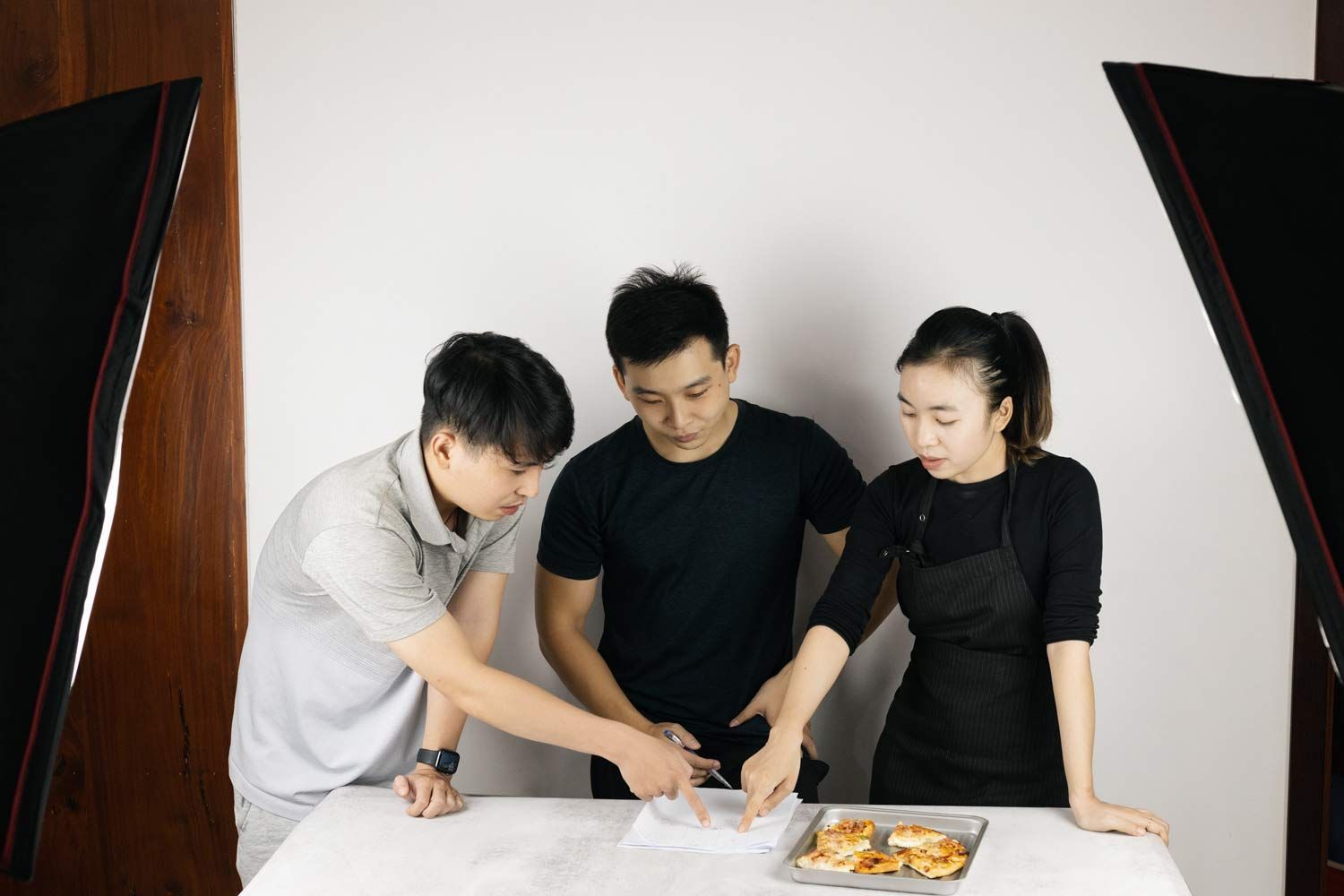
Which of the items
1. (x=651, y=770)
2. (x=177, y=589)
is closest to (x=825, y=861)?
(x=651, y=770)

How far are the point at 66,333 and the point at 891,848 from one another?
1.20m

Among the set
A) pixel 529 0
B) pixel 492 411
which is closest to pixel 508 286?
pixel 529 0

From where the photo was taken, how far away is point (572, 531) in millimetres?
2289

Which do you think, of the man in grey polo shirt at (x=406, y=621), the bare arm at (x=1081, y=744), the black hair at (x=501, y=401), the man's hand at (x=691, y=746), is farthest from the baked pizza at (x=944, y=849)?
the black hair at (x=501, y=401)

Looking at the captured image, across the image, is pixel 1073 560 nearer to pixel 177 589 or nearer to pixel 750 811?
pixel 750 811

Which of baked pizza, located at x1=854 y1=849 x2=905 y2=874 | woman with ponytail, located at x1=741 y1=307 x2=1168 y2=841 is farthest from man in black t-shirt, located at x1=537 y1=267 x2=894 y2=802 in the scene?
baked pizza, located at x1=854 y1=849 x2=905 y2=874

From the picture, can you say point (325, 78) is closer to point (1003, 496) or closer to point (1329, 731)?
point (1003, 496)

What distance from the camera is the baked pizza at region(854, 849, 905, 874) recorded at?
1460 millimetres

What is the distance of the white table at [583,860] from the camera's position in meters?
1.45

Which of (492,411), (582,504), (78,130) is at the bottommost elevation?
(582,504)

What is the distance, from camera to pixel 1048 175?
246cm

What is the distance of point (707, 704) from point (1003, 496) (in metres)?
0.77

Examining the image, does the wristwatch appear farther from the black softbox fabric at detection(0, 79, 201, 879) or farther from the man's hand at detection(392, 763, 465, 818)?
the black softbox fabric at detection(0, 79, 201, 879)

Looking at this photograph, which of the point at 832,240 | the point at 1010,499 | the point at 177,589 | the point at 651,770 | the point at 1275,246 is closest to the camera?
the point at 1275,246
